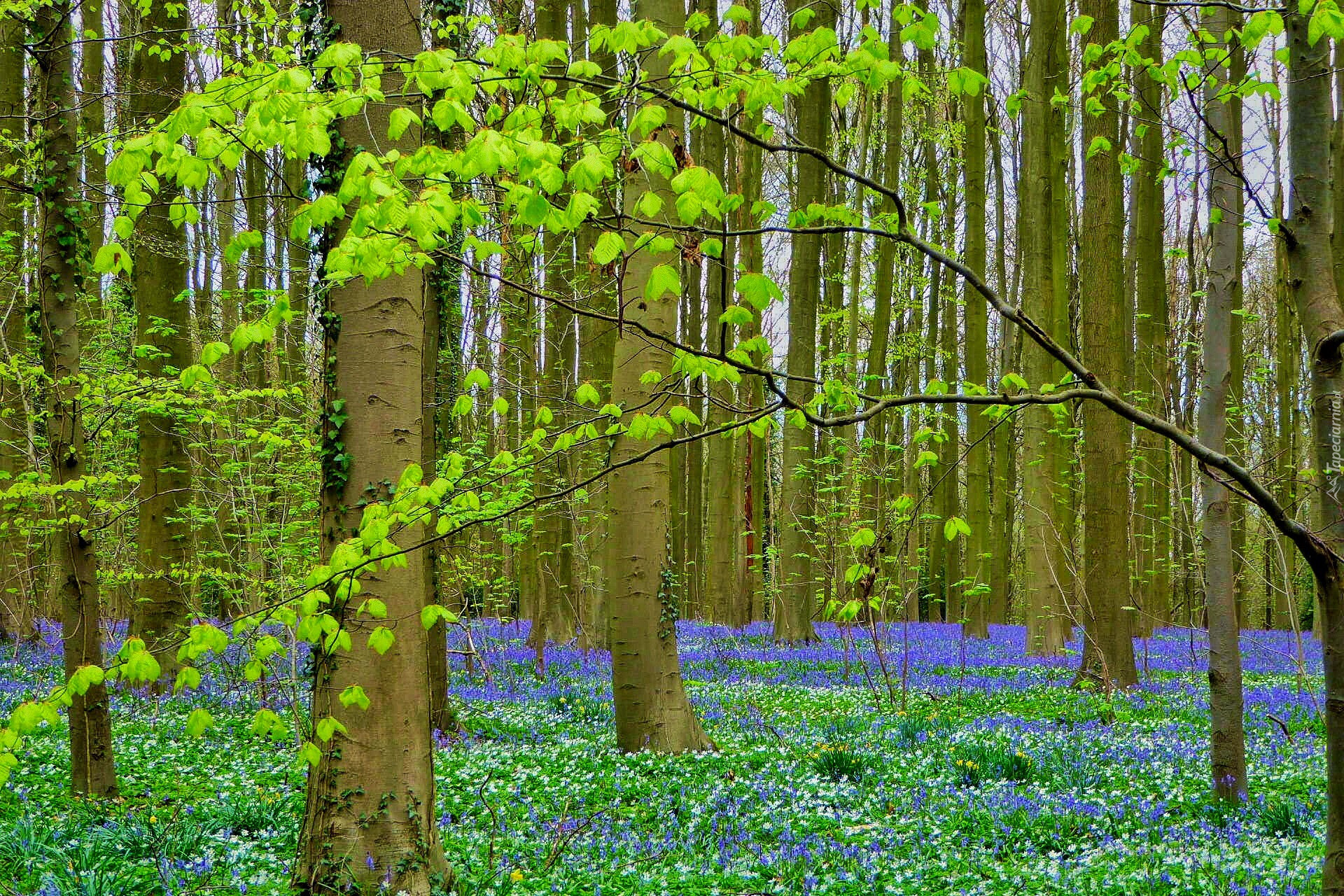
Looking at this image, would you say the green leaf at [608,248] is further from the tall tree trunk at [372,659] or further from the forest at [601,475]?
the tall tree trunk at [372,659]

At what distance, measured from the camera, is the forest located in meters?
2.67

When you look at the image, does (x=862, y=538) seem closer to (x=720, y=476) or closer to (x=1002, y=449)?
(x=720, y=476)

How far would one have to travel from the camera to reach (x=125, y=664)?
2594 millimetres

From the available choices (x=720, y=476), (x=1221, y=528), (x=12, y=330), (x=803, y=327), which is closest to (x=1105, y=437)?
(x=1221, y=528)

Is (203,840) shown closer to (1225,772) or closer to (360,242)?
(360,242)

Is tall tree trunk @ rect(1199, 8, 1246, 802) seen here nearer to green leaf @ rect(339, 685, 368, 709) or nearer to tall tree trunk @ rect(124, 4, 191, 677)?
green leaf @ rect(339, 685, 368, 709)

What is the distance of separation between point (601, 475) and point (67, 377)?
4.35 m

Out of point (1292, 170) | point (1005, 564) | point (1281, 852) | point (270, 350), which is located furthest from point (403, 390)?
point (1005, 564)

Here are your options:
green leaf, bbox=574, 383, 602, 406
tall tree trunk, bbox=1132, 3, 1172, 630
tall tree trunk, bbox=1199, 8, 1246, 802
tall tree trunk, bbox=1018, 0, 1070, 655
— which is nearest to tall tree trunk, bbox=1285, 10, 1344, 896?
tall tree trunk, bbox=1199, 8, 1246, 802

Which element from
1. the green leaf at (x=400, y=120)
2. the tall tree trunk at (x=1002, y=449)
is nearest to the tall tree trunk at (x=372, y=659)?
the green leaf at (x=400, y=120)

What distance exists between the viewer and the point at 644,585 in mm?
7023

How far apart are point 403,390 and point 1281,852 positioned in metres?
5.02

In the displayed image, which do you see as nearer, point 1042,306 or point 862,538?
point 862,538

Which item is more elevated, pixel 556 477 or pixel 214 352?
pixel 214 352
